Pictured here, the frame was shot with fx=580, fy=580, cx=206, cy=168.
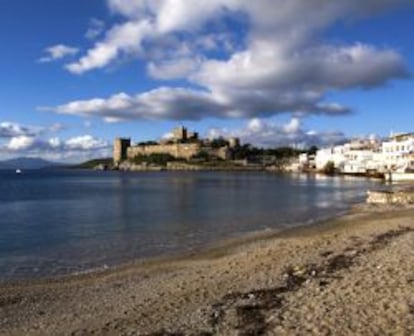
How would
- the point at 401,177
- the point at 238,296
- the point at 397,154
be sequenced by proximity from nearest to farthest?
the point at 238,296 → the point at 401,177 → the point at 397,154

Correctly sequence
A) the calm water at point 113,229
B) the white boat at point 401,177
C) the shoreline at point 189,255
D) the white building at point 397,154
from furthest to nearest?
the white building at point 397,154 → the white boat at point 401,177 → the calm water at point 113,229 → the shoreline at point 189,255

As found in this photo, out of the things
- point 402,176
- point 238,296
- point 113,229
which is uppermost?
point 402,176

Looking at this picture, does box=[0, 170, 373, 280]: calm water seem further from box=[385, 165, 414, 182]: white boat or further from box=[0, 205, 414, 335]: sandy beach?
box=[385, 165, 414, 182]: white boat

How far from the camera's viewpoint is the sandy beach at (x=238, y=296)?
12.9 meters

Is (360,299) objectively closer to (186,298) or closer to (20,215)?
(186,298)

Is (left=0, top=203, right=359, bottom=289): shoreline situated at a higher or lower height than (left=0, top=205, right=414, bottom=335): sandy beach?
lower

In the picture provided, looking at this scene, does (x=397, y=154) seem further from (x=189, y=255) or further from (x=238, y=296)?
(x=238, y=296)

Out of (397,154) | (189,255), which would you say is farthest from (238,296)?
(397,154)

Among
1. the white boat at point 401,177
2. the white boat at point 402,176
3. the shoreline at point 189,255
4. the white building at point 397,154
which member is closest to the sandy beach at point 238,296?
the shoreline at point 189,255

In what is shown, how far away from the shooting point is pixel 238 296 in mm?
16297

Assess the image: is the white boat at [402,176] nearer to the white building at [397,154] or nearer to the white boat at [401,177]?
the white boat at [401,177]

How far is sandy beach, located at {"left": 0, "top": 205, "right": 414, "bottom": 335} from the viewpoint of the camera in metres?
12.9

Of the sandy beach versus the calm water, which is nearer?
the sandy beach

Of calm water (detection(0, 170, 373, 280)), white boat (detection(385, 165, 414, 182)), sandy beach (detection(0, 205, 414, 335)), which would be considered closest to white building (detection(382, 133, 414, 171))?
white boat (detection(385, 165, 414, 182))
